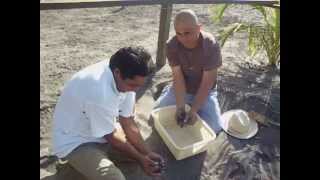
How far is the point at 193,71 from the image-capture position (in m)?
3.70

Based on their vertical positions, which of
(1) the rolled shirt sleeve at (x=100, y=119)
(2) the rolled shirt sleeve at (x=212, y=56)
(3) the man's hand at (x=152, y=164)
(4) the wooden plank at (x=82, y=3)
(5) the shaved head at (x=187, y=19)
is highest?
(4) the wooden plank at (x=82, y=3)

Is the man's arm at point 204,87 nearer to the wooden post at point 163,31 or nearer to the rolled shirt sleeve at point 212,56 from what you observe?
the rolled shirt sleeve at point 212,56

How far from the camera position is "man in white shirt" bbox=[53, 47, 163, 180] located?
8.75ft

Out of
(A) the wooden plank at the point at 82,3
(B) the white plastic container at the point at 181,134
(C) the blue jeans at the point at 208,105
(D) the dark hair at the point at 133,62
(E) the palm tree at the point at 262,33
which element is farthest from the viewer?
(E) the palm tree at the point at 262,33

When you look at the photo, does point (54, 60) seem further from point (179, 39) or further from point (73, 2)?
point (179, 39)

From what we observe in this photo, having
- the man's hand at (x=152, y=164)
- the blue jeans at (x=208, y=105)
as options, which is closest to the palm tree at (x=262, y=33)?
the blue jeans at (x=208, y=105)

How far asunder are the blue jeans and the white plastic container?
0.47ft

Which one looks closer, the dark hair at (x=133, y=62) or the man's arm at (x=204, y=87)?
the dark hair at (x=133, y=62)

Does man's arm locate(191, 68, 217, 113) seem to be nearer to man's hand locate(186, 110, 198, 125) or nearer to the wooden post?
man's hand locate(186, 110, 198, 125)

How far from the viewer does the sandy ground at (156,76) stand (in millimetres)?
3352

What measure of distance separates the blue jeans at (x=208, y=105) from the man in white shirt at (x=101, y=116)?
798 millimetres

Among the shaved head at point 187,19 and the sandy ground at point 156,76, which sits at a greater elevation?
the shaved head at point 187,19

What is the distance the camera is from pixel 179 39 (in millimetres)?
3473

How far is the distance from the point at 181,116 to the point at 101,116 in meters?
0.98
